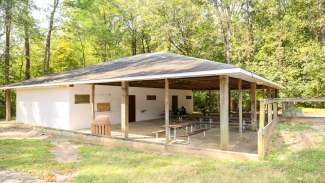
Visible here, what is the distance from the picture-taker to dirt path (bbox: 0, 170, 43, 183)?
601cm

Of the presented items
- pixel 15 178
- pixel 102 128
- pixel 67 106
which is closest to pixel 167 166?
pixel 15 178

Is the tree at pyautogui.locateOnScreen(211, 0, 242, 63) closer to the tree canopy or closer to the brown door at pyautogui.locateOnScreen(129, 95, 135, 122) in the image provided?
the tree canopy

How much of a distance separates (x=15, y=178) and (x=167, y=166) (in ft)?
11.3

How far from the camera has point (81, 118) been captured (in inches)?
553

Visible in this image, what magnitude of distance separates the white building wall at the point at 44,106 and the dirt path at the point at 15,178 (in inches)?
275

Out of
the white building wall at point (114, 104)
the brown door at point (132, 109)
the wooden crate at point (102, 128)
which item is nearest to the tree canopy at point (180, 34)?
the white building wall at point (114, 104)

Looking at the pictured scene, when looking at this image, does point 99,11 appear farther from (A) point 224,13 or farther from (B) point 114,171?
(B) point 114,171

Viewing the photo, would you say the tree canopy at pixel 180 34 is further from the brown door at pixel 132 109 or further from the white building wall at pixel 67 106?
the brown door at pixel 132 109

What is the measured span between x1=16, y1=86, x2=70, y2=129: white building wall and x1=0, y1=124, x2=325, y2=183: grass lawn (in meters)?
4.61

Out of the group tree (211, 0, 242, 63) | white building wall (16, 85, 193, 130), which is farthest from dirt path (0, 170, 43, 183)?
tree (211, 0, 242, 63)

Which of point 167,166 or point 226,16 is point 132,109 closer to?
point 167,166

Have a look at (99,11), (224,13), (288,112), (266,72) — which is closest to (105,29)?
(99,11)

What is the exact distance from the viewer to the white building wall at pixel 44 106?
1376 centimetres

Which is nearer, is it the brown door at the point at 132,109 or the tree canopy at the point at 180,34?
the brown door at the point at 132,109
